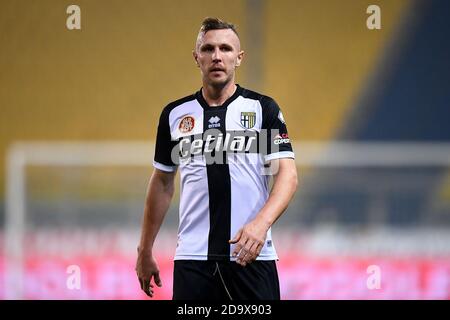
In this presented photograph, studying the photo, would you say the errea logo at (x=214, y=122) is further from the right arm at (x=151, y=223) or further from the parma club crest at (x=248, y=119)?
the right arm at (x=151, y=223)

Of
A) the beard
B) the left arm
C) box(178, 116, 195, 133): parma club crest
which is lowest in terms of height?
the left arm

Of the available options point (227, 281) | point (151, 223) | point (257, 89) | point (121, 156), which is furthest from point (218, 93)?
point (121, 156)

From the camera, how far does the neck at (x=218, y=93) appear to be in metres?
2.98

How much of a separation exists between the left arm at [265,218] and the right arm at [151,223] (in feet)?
1.64

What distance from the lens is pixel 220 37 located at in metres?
2.94

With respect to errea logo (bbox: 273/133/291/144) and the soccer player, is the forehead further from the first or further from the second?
errea logo (bbox: 273/133/291/144)

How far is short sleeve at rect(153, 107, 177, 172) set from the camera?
3062mm

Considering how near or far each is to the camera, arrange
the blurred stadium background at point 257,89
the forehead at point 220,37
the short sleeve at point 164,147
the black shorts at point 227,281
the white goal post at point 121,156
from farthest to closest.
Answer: the white goal post at point 121,156, the blurred stadium background at point 257,89, the short sleeve at point 164,147, the forehead at point 220,37, the black shorts at point 227,281

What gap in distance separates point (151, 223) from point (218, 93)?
54cm

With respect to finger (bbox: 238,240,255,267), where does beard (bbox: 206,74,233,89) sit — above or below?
above

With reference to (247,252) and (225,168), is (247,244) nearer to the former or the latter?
(247,252)

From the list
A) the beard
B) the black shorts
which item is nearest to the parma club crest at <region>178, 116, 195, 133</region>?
the beard

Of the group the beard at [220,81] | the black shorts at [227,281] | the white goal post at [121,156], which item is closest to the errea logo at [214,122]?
the beard at [220,81]
